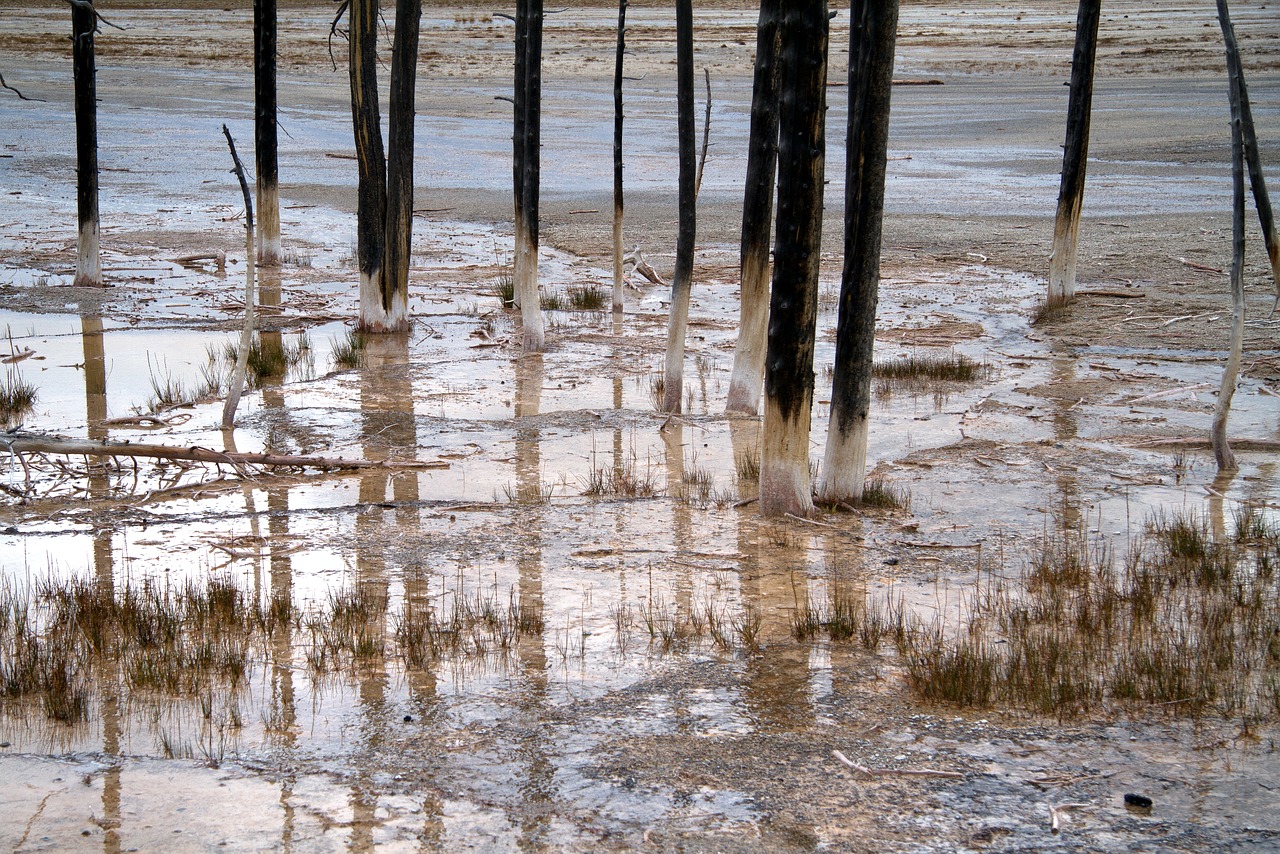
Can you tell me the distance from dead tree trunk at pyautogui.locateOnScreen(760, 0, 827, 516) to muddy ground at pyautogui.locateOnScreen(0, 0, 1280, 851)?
363mm

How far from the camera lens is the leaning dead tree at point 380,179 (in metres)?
13.9

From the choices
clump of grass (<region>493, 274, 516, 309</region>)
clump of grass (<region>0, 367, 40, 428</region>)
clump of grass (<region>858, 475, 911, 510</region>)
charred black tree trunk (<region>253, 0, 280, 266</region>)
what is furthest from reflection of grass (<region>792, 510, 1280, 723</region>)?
charred black tree trunk (<region>253, 0, 280, 266</region>)

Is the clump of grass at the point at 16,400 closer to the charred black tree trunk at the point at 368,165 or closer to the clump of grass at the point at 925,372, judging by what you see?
the charred black tree trunk at the point at 368,165

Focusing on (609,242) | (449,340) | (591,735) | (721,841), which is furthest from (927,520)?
(609,242)

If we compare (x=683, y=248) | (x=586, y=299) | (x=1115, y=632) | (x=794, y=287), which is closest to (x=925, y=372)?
(x=683, y=248)

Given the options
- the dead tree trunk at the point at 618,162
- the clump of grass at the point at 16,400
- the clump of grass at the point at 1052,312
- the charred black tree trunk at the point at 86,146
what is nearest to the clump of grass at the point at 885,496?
the dead tree trunk at the point at 618,162

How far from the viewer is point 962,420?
10.7 metres

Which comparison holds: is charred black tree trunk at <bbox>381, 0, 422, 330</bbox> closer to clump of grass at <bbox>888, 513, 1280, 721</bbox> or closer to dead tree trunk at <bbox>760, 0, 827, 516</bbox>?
dead tree trunk at <bbox>760, 0, 827, 516</bbox>

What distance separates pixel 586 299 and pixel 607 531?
8.81m

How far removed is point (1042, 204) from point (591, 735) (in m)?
21.8

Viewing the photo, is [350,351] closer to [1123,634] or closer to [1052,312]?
[1052,312]

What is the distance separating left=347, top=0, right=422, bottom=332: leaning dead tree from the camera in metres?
13.9

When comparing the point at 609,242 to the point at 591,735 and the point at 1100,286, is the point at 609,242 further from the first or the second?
the point at 591,735

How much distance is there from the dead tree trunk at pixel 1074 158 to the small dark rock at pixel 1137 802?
1115 cm
